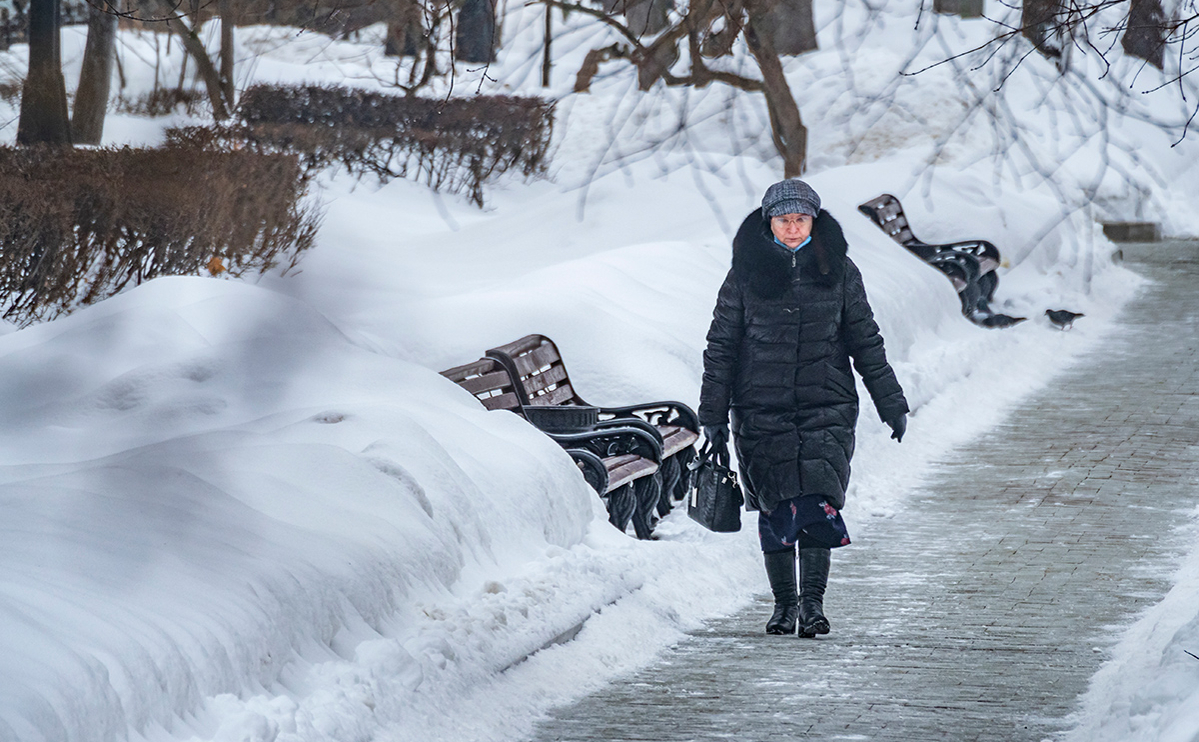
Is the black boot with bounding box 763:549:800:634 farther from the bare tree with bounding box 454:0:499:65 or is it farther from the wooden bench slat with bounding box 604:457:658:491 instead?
the bare tree with bounding box 454:0:499:65

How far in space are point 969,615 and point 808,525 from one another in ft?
2.55

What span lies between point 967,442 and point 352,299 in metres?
7.81

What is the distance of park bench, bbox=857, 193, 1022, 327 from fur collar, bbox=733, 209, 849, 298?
30.1 feet

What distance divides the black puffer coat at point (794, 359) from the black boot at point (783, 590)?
21cm

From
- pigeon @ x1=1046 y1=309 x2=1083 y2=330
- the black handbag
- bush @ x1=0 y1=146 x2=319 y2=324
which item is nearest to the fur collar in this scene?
the black handbag

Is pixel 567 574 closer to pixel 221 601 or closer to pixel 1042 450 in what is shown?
pixel 221 601

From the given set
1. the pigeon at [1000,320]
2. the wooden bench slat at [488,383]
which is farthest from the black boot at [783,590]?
the pigeon at [1000,320]

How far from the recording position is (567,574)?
18.0 ft

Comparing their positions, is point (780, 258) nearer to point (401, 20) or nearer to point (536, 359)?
point (401, 20)

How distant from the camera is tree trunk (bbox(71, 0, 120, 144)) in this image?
9742 mm

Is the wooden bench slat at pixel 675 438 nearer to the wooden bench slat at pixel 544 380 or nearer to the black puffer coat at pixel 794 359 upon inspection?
the wooden bench slat at pixel 544 380

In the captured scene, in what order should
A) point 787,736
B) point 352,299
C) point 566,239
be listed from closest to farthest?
point 352,299 → point 787,736 → point 566,239

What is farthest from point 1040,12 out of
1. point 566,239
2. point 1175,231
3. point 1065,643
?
point 1175,231

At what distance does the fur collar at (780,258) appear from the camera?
17.6 ft
